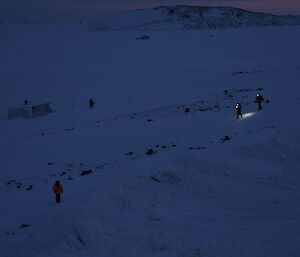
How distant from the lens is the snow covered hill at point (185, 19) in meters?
136

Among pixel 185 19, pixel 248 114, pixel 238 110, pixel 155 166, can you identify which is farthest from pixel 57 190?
pixel 185 19

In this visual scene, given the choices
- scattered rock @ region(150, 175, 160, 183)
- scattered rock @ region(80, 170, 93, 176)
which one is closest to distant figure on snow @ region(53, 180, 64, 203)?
scattered rock @ region(150, 175, 160, 183)

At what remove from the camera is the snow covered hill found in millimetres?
136125

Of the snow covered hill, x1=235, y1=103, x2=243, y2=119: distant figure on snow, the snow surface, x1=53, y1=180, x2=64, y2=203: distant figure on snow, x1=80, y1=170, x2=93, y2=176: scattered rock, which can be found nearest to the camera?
the snow surface

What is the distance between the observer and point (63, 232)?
11.7 meters

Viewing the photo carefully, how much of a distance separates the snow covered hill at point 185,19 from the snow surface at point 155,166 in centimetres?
9017

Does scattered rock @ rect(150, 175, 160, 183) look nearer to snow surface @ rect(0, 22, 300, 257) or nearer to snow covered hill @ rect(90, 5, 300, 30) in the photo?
snow surface @ rect(0, 22, 300, 257)

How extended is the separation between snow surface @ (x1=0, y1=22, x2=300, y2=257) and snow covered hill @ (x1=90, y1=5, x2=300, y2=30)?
90173mm

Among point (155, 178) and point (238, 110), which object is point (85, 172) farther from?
point (238, 110)

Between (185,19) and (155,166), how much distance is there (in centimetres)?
13638

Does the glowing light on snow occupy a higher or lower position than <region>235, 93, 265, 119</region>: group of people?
lower

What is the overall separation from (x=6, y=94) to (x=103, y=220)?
109ft

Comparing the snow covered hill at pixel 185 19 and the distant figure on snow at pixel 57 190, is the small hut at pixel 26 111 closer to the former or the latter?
the distant figure on snow at pixel 57 190

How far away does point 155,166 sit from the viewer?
16688 millimetres
